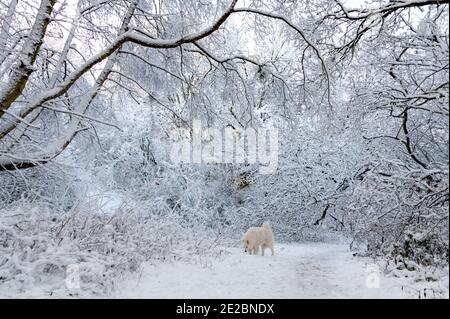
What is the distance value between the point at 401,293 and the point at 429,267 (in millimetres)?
526

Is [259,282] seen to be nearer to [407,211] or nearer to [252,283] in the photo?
[252,283]

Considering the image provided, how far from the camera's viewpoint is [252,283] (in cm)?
461

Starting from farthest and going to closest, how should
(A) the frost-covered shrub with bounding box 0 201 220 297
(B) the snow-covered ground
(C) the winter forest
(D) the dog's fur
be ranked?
(D) the dog's fur
(A) the frost-covered shrub with bounding box 0 201 220 297
(C) the winter forest
(B) the snow-covered ground

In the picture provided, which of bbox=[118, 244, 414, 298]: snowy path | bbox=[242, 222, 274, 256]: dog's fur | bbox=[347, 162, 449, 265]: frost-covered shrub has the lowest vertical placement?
bbox=[118, 244, 414, 298]: snowy path

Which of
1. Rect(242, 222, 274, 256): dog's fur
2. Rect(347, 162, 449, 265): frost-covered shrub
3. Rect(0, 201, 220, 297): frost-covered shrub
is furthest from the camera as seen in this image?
Rect(242, 222, 274, 256): dog's fur

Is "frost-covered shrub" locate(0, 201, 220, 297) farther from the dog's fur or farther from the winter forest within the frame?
the dog's fur

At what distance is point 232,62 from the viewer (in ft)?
27.3

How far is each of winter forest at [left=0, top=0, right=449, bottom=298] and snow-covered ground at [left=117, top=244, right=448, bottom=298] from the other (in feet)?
0.10

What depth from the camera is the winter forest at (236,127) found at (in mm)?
4039

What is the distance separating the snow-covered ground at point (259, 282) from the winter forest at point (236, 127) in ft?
0.10

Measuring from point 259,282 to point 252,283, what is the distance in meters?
0.09

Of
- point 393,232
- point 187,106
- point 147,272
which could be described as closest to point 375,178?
point 393,232

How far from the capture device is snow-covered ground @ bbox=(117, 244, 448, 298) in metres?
3.55

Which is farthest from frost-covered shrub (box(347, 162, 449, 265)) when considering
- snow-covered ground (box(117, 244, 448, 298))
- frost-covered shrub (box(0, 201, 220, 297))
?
frost-covered shrub (box(0, 201, 220, 297))
